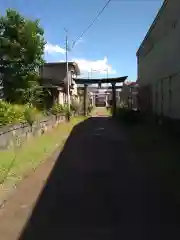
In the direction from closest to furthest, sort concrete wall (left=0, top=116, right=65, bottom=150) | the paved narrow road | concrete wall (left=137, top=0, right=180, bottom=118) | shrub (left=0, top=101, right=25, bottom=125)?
the paved narrow road, concrete wall (left=0, top=116, right=65, bottom=150), shrub (left=0, top=101, right=25, bottom=125), concrete wall (left=137, top=0, right=180, bottom=118)

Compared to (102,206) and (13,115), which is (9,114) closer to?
(13,115)

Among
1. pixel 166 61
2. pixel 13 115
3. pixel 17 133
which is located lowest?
pixel 17 133

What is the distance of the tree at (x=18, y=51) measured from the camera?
22.8m

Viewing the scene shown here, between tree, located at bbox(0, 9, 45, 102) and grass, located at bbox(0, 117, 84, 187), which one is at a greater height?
tree, located at bbox(0, 9, 45, 102)

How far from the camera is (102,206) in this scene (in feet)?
21.1

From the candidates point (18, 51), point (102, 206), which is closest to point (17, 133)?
point (102, 206)

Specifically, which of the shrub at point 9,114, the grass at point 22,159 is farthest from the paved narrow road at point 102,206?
the shrub at point 9,114

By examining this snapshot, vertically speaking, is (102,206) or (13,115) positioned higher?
(13,115)

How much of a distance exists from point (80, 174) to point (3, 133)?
3970mm

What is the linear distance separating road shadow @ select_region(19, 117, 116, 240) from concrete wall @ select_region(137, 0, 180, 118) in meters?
9.08

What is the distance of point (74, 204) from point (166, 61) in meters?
15.9

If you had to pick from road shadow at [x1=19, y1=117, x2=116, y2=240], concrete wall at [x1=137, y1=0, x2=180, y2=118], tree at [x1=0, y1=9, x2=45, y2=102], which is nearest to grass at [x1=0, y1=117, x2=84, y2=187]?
road shadow at [x1=19, y1=117, x2=116, y2=240]

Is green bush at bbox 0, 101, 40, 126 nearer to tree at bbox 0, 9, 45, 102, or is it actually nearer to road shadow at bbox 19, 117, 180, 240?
road shadow at bbox 19, 117, 180, 240

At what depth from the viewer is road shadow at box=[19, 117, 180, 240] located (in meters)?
5.20
